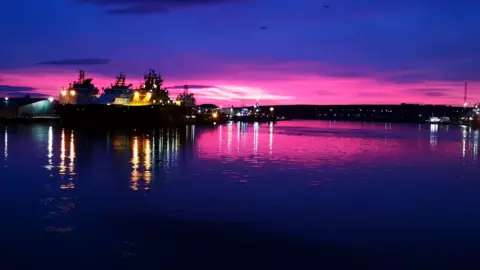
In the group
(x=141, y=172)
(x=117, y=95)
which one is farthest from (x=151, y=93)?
(x=141, y=172)

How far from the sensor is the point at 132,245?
43.7 feet

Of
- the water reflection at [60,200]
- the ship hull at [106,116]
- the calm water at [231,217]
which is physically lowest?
the calm water at [231,217]

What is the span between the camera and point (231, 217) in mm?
17016

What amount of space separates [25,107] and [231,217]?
10649 cm

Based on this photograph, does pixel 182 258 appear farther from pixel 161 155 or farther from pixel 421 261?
pixel 161 155

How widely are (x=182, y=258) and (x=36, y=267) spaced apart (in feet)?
10.3

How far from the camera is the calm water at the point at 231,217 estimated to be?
497 inches

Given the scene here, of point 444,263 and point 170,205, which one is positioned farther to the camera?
point 170,205

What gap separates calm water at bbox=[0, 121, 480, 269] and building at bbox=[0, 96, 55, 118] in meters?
85.6

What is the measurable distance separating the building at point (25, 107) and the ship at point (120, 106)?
3.15m

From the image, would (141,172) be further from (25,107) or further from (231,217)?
(25,107)

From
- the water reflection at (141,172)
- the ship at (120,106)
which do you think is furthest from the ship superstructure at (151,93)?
the water reflection at (141,172)

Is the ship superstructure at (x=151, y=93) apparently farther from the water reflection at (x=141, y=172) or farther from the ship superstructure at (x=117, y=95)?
the water reflection at (x=141, y=172)

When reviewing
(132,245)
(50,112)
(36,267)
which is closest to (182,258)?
(132,245)
